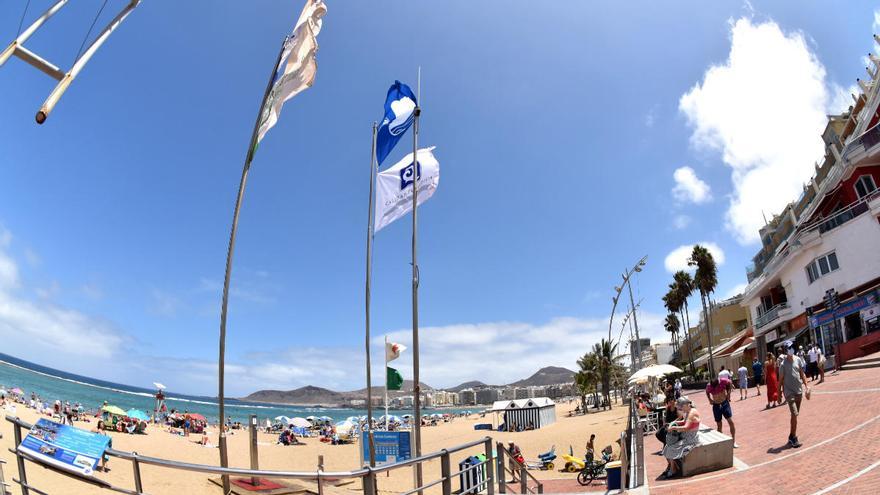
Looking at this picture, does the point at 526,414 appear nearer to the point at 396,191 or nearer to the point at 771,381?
the point at 771,381

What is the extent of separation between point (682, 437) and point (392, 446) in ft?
21.6

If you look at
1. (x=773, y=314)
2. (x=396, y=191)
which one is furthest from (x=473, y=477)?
(x=773, y=314)

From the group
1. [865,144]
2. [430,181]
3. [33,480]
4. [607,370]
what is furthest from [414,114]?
Answer: [607,370]

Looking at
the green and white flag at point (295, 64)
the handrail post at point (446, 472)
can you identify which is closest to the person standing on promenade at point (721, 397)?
the handrail post at point (446, 472)

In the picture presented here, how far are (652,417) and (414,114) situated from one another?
14.3 metres

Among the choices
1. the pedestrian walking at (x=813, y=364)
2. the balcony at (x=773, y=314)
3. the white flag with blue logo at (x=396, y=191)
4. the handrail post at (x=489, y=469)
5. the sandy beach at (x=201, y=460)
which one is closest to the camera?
the handrail post at (x=489, y=469)

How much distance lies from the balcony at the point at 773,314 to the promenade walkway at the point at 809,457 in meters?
25.1

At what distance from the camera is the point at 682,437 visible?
902cm

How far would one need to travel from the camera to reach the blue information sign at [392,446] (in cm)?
1156

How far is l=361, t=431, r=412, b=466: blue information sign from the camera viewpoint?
11561 millimetres

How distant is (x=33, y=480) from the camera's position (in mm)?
12102

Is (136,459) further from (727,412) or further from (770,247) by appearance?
(770,247)

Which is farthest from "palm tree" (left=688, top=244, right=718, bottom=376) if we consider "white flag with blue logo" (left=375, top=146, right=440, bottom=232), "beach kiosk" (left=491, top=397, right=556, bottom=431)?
"white flag with blue logo" (left=375, top=146, right=440, bottom=232)

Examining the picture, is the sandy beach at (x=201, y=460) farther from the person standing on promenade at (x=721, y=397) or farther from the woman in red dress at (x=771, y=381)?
the woman in red dress at (x=771, y=381)
